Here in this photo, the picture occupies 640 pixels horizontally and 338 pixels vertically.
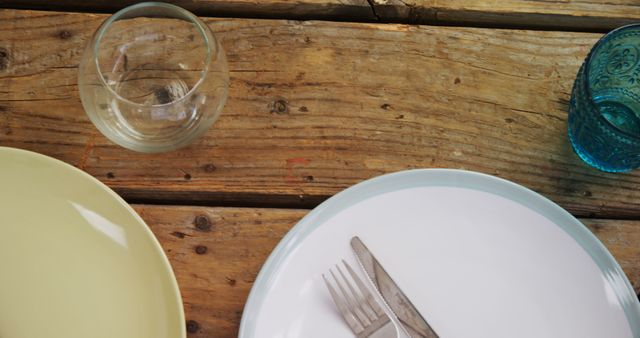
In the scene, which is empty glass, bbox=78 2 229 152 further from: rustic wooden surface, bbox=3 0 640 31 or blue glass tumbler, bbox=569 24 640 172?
blue glass tumbler, bbox=569 24 640 172

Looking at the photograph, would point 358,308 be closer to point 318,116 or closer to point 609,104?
point 318,116

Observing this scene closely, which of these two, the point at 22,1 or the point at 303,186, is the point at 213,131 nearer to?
the point at 303,186

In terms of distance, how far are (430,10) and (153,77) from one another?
0.92 ft

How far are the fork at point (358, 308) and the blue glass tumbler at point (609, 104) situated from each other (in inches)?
9.7

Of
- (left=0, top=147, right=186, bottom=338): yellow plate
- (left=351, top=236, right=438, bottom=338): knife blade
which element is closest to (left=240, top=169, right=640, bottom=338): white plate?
(left=351, top=236, right=438, bottom=338): knife blade

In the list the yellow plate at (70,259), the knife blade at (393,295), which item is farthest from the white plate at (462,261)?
the yellow plate at (70,259)

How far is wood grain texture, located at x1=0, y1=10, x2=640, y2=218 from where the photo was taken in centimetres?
71

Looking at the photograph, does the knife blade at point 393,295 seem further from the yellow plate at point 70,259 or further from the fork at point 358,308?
the yellow plate at point 70,259

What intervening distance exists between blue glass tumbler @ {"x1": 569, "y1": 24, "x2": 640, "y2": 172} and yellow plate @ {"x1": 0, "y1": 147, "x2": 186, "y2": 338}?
1.29 ft

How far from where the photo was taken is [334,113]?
2.37 feet

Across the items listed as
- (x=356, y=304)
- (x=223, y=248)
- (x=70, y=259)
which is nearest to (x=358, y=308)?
(x=356, y=304)

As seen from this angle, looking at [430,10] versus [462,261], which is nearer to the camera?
[462,261]

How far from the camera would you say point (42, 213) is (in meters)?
0.65

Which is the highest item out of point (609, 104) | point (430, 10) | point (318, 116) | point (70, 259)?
point (609, 104)
